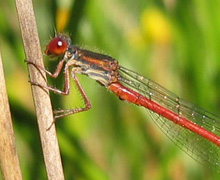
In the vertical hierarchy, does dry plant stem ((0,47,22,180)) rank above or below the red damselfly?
below

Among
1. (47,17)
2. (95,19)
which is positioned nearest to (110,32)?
(95,19)

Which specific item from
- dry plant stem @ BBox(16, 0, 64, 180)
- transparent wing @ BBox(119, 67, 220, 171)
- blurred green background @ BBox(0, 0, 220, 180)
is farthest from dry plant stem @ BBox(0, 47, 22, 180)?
transparent wing @ BBox(119, 67, 220, 171)

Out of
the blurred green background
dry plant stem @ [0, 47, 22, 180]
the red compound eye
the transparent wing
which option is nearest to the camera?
dry plant stem @ [0, 47, 22, 180]

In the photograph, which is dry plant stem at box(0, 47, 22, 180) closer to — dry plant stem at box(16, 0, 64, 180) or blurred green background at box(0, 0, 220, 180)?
dry plant stem at box(16, 0, 64, 180)

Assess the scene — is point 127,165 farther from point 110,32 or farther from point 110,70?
point 110,32

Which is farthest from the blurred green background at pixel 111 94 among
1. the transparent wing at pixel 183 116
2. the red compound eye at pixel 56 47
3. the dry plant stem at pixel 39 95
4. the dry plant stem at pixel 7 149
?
the dry plant stem at pixel 7 149

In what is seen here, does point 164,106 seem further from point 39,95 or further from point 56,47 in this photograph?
point 39,95
